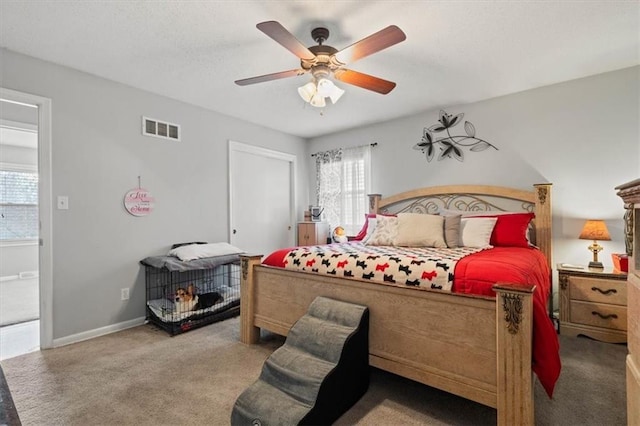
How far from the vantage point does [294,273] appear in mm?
2488

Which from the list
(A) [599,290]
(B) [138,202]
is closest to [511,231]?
(A) [599,290]

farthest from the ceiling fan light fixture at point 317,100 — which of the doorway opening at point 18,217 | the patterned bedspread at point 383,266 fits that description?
the doorway opening at point 18,217

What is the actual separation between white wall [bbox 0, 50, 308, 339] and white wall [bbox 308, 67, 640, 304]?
10.3 feet

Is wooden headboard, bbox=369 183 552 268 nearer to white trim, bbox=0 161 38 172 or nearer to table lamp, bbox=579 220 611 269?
table lamp, bbox=579 220 611 269

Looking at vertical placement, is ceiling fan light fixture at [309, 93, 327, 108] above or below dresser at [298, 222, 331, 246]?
A: above

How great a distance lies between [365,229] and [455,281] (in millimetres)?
2119

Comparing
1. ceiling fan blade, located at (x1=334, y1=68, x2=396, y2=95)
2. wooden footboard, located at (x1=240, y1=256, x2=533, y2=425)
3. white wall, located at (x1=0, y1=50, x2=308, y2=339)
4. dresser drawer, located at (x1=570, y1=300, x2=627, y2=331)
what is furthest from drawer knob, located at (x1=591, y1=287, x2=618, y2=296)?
white wall, located at (x1=0, y1=50, x2=308, y2=339)

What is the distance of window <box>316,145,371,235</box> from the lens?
4.72 meters

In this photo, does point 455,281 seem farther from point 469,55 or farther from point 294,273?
point 469,55

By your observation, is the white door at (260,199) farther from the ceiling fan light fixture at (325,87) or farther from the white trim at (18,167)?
the white trim at (18,167)

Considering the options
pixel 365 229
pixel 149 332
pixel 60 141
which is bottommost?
pixel 149 332

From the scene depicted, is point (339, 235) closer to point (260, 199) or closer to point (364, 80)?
point (260, 199)

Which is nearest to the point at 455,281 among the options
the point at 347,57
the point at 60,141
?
the point at 347,57

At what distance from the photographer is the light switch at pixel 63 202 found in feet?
9.02
